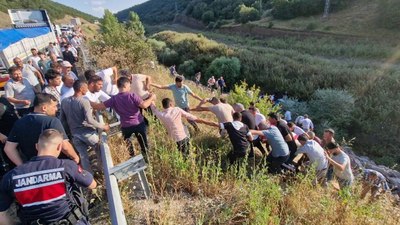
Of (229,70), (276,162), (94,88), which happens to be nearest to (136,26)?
(229,70)

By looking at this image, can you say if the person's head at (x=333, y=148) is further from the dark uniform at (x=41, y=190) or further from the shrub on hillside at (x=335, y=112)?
the shrub on hillside at (x=335, y=112)

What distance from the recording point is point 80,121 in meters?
4.12

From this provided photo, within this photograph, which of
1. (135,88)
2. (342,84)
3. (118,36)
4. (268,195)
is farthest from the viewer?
(342,84)

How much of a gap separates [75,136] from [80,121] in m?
0.25

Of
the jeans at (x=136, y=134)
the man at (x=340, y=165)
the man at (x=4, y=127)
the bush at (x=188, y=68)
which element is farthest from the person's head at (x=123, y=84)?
the bush at (x=188, y=68)

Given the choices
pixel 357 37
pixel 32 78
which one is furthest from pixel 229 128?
pixel 357 37

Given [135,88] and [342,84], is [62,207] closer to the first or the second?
[135,88]

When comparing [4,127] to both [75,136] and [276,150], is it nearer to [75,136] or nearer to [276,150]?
[75,136]

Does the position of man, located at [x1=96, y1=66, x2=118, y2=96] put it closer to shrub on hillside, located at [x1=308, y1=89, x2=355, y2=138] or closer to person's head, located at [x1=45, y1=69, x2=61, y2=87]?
person's head, located at [x1=45, y1=69, x2=61, y2=87]

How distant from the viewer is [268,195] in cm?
393

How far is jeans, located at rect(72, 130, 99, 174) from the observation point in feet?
13.8

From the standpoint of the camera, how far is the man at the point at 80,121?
4082 millimetres

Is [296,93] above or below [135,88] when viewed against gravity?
below

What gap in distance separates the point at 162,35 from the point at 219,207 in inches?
1418
